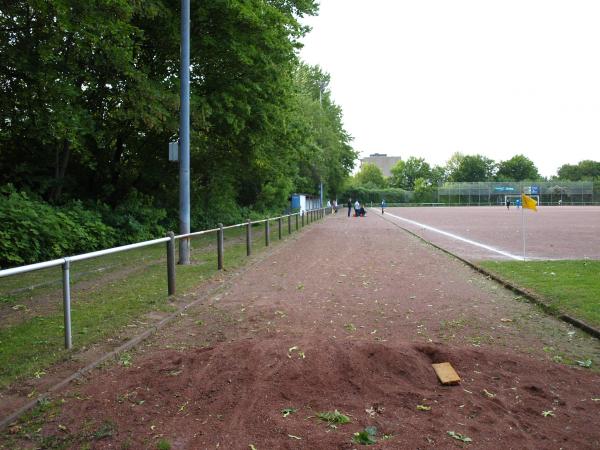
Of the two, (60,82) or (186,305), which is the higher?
(60,82)

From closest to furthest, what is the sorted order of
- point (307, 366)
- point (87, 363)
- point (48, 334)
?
point (307, 366), point (87, 363), point (48, 334)

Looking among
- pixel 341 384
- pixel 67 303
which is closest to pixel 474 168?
pixel 67 303

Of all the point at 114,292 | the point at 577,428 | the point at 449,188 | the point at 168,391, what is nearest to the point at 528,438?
the point at 577,428

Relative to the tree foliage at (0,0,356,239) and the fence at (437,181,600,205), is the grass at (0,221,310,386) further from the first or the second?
the fence at (437,181,600,205)

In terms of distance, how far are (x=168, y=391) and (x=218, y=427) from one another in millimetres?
762

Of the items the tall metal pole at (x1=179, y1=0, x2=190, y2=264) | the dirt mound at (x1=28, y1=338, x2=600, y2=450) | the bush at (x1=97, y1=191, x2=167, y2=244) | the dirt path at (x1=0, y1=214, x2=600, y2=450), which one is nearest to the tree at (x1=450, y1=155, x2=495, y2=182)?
the bush at (x1=97, y1=191, x2=167, y2=244)

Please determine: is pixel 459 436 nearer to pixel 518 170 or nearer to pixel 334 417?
pixel 334 417

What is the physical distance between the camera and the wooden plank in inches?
154

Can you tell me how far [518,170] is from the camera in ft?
446

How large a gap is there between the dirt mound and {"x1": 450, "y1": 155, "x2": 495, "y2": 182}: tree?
455 ft

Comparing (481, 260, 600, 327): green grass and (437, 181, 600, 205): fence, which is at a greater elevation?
(437, 181, 600, 205): fence

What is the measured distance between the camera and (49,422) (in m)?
3.39

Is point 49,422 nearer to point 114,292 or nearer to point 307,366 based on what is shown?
point 307,366

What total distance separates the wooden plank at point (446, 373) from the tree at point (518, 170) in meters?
141
